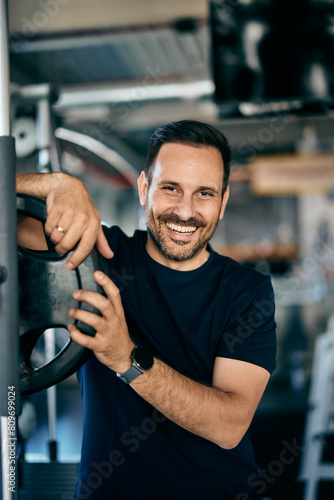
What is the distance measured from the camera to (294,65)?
2035 mm

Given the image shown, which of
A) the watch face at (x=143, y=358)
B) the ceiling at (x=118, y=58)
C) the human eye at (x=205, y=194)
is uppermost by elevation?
the ceiling at (x=118, y=58)

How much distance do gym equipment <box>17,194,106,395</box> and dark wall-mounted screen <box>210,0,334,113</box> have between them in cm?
152

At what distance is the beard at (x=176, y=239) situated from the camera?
123 cm

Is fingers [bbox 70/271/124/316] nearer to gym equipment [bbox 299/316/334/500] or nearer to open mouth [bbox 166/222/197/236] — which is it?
open mouth [bbox 166/222/197/236]

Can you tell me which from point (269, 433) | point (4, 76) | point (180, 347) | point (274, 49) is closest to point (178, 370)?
point (180, 347)

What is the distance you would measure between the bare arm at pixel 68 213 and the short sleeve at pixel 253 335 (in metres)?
0.41

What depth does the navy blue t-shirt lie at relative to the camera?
1.12 m

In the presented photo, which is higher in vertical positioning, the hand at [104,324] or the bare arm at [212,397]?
the hand at [104,324]

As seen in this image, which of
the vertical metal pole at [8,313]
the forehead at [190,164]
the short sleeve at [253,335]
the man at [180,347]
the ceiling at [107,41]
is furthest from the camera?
the ceiling at [107,41]

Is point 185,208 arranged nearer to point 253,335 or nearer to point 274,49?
point 253,335

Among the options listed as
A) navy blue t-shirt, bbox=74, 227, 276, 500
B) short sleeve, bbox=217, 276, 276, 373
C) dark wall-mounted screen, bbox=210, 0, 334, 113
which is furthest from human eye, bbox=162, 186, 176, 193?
dark wall-mounted screen, bbox=210, 0, 334, 113

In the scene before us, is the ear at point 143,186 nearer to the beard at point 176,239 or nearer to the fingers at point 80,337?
the beard at point 176,239

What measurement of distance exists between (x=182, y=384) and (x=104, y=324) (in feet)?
0.89

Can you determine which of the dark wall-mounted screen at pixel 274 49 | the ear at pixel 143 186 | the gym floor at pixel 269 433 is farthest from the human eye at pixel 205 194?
the gym floor at pixel 269 433
